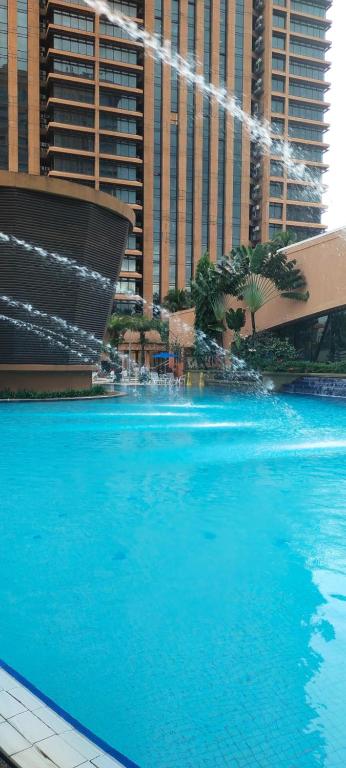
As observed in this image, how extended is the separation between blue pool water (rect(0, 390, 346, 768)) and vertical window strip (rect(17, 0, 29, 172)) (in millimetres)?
56426

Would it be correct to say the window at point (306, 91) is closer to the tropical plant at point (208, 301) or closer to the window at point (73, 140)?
the window at point (73, 140)

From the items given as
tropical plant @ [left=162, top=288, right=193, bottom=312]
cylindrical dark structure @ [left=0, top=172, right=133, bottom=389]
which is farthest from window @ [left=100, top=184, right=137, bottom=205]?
cylindrical dark structure @ [left=0, top=172, right=133, bottom=389]

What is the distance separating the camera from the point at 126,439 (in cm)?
1340

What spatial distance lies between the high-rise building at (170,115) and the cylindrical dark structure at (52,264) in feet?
129

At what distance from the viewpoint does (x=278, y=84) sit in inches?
2724

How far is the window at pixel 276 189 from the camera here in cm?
6994

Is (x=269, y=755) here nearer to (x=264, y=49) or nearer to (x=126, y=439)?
(x=126, y=439)

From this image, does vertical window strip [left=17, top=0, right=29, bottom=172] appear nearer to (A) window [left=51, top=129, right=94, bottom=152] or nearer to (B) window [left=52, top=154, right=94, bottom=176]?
(A) window [left=51, top=129, right=94, bottom=152]

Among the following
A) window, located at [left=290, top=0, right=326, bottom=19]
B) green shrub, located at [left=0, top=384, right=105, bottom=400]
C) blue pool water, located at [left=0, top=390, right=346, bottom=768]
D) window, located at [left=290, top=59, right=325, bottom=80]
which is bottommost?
blue pool water, located at [left=0, top=390, right=346, bottom=768]

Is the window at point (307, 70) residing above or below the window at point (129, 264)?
above

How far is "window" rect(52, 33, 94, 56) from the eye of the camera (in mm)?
58741

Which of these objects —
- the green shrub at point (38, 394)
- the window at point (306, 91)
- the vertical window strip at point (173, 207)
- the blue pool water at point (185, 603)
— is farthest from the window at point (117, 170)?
the blue pool water at point (185, 603)

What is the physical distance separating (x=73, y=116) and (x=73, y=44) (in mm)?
6729

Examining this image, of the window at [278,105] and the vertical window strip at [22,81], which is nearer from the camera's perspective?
the vertical window strip at [22,81]
